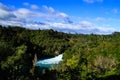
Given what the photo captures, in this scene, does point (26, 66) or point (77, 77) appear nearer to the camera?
point (26, 66)

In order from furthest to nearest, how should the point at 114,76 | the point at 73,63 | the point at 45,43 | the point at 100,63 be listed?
1. the point at 45,43
2. the point at 73,63
3. the point at 100,63
4. the point at 114,76

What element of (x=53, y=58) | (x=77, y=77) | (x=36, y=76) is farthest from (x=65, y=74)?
(x=53, y=58)

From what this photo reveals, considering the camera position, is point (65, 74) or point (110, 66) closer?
point (65, 74)

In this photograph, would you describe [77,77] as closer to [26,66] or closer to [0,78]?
[26,66]

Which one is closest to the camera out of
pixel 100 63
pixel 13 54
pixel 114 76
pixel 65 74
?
pixel 13 54

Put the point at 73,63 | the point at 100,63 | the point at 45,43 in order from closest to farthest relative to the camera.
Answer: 1. the point at 100,63
2. the point at 73,63
3. the point at 45,43

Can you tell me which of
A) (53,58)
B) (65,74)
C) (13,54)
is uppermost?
(13,54)

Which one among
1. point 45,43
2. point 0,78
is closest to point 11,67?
point 0,78

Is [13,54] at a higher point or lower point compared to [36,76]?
higher

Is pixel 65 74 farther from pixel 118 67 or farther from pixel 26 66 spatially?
pixel 118 67
